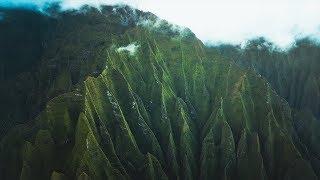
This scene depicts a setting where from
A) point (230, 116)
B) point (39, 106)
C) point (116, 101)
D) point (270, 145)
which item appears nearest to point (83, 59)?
point (39, 106)

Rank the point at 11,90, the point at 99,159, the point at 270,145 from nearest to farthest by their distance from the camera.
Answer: the point at 99,159 → the point at 270,145 → the point at 11,90

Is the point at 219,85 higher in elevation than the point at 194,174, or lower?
higher

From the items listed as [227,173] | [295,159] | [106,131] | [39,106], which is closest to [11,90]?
[39,106]

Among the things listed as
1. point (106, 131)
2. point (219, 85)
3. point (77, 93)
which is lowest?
point (106, 131)

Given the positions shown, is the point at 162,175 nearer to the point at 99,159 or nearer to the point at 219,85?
the point at 99,159

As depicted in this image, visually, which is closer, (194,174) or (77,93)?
(77,93)

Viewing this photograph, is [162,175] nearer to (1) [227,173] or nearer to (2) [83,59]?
(1) [227,173]

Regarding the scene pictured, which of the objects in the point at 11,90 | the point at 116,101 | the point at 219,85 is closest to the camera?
the point at 116,101
